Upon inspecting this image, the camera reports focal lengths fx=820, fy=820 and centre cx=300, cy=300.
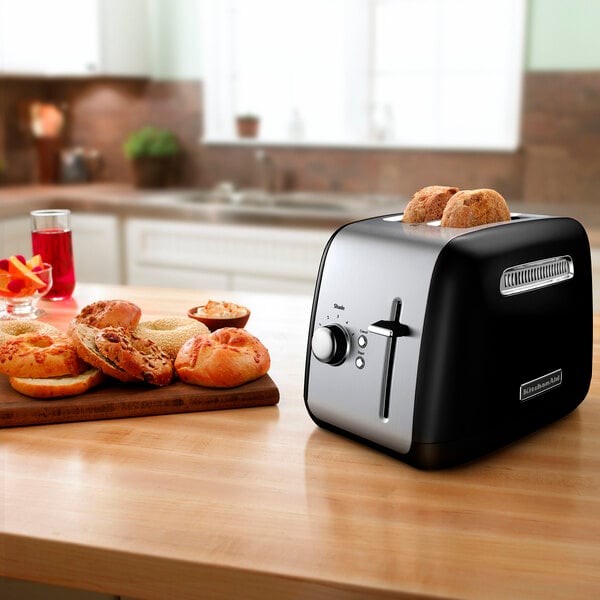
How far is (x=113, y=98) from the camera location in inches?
Answer: 169

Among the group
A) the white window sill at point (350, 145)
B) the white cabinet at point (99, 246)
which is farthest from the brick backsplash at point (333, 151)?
the white cabinet at point (99, 246)

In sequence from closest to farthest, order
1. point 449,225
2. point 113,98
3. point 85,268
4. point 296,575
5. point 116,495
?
point 296,575 → point 116,495 → point 449,225 → point 85,268 → point 113,98

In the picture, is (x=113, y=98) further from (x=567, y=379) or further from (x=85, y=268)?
(x=567, y=379)

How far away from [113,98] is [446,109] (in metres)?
1.74

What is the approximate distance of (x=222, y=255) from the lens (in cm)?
338

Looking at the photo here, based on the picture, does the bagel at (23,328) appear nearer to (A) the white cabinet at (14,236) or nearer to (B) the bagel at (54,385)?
(B) the bagel at (54,385)

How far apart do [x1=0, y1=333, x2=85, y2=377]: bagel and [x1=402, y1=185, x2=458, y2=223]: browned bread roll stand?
488mm

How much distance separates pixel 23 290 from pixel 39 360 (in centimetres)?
42

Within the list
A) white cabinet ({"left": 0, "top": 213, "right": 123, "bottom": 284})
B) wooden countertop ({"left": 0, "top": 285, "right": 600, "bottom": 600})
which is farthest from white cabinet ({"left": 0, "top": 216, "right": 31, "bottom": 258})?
wooden countertop ({"left": 0, "top": 285, "right": 600, "bottom": 600})

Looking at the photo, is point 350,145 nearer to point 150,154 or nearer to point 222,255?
point 222,255

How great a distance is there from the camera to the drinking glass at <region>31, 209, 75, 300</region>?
1.67 metres

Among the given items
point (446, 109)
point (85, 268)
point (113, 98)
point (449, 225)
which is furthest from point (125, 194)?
point (449, 225)

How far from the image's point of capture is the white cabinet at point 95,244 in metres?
3.61

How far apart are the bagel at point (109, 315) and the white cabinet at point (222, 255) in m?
1.89
